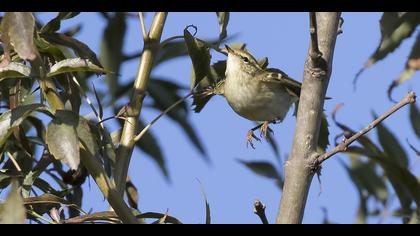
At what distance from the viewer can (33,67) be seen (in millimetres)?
2111

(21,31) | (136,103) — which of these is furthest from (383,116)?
(21,31)

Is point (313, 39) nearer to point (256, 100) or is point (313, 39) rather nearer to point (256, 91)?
point (256, 100)

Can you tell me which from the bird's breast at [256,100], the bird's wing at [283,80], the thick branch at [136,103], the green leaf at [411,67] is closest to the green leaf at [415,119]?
the green leaf at [411,67]

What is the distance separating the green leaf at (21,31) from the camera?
5.91 feet

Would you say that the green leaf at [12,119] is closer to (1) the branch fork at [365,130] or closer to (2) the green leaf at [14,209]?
(1) the branch fork at [365,130]

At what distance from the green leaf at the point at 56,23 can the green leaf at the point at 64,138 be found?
0.60 meters

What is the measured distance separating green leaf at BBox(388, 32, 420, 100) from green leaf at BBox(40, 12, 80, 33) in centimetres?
160

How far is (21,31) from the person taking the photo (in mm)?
1804

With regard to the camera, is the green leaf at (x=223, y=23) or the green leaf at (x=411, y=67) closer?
the green leaf at (x=223, y=23)

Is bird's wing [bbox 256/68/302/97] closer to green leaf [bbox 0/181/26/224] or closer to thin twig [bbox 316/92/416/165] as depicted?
thin twig [bbox 316/92/416/165]
